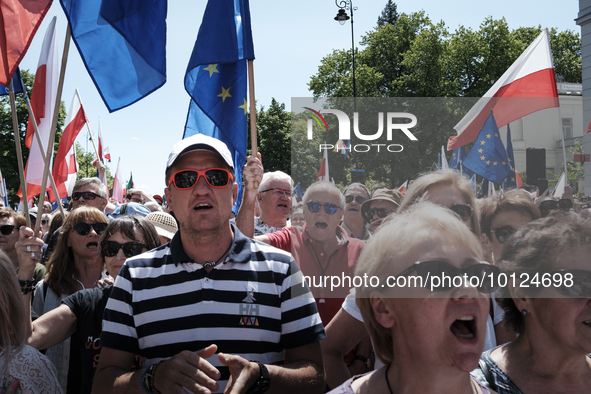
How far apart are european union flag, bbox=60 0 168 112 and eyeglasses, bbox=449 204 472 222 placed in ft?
8.71

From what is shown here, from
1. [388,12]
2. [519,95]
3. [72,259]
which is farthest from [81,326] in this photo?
[388,12]

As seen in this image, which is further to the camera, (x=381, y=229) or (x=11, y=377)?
(x=11, y=377)

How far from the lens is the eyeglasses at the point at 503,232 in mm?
1846

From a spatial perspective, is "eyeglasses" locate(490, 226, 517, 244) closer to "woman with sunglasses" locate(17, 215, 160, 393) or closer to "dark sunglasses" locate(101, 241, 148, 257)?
"woman with sunglasses" locate(17, 215, 160, 393)

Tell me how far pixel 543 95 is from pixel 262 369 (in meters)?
1.72

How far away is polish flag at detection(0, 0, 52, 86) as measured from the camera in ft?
11.5

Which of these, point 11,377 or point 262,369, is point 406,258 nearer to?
point 262,369

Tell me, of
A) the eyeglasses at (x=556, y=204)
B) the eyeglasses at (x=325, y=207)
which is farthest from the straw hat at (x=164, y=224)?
the eyeglasses at (x=556, y=204)

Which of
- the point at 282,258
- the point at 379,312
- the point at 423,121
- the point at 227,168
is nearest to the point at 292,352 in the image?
the point at 282,258

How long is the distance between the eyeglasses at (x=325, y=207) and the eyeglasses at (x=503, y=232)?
0.61 m

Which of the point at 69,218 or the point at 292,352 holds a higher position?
the point at 69,218

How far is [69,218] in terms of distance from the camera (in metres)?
3.49

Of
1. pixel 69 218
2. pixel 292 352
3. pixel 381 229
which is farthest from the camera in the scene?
pixel 69 218

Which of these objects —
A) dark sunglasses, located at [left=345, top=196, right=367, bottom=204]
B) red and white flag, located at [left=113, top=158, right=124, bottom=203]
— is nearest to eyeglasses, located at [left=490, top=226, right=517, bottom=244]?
dark sunglasses, located at [left=345, top=196, right=367, bottom=204]
